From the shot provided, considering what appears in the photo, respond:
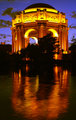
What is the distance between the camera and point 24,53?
51.8 metres

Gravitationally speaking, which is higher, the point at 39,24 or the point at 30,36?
the point at 39,24

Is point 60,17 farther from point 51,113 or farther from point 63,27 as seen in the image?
point 51,113

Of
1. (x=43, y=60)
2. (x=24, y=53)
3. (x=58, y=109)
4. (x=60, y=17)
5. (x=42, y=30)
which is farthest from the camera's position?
(x=60, y=17)

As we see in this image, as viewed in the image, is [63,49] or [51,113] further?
[63,49]

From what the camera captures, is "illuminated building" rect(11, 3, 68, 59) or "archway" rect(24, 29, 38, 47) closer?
"illuminated building" rect(11, 3, 68, 59)

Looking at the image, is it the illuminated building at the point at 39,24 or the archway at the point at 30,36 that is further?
the archway at the point at 30,36

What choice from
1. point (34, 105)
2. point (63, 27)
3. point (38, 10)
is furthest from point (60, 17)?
point (34, 105)

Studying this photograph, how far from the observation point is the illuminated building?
64531 millimetres

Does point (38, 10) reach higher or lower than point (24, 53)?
higher

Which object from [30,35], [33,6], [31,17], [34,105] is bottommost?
[34,105]

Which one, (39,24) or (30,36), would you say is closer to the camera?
(39,24)

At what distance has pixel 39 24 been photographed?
2517 inches

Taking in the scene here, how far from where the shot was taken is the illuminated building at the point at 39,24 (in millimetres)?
64531

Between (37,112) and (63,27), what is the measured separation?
63.9m
